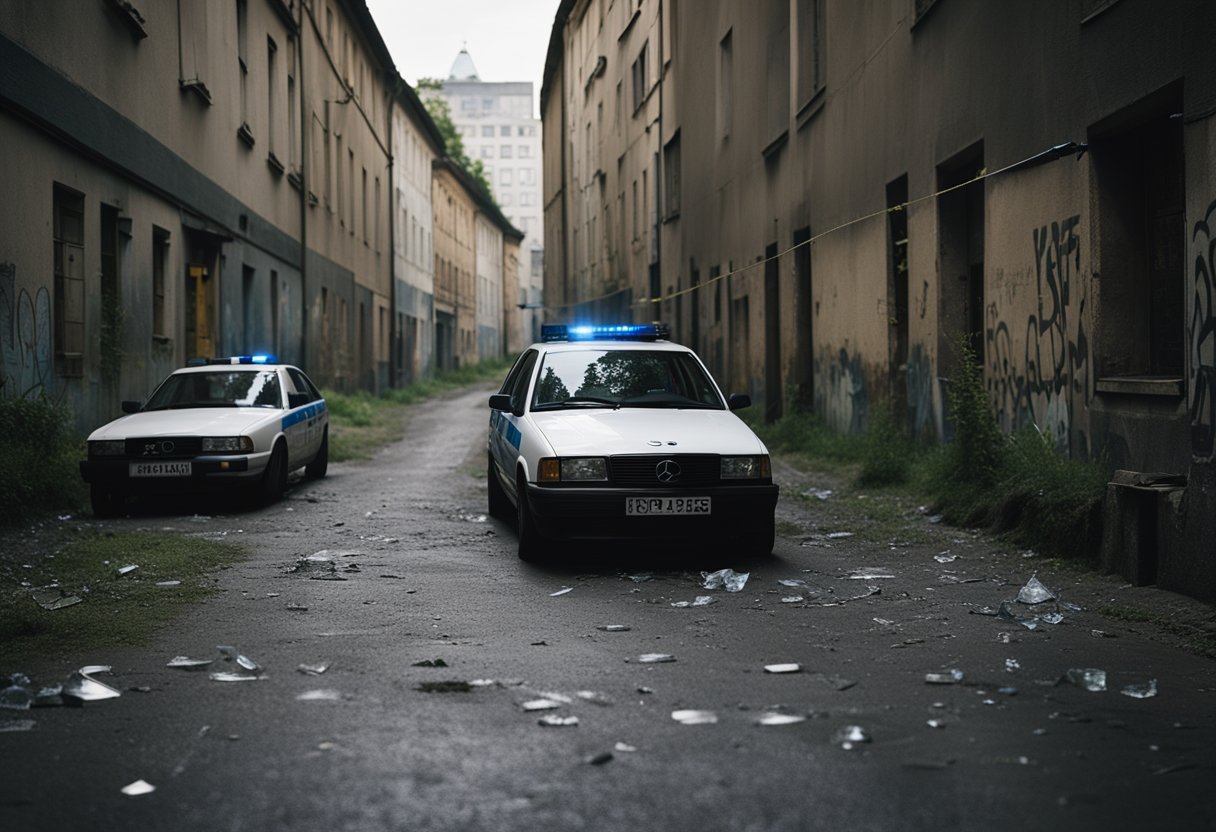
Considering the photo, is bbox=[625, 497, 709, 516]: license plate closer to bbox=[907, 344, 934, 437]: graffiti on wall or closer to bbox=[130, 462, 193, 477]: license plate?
bbox=[130, 462, 193, 477]: license plate

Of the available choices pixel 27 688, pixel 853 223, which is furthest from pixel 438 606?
pixel 853 223

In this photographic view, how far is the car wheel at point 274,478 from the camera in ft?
42.5

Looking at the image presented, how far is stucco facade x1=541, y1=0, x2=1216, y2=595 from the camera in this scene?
27.9ft

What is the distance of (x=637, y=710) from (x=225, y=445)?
8.21 metres

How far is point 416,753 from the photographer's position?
4480 mm

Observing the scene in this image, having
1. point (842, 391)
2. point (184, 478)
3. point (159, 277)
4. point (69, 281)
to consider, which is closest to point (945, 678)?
point (184, 478)

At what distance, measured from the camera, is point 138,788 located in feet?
13.6

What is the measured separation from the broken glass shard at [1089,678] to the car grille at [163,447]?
870 centimetres

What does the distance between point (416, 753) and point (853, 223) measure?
12770mm

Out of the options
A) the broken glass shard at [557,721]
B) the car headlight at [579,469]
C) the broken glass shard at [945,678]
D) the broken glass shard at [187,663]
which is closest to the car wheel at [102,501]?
the car headlight at [579,469]

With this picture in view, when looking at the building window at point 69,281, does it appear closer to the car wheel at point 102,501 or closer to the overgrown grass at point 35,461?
the overgrown grass at point 35,461

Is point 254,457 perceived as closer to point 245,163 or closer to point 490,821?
point 490,821

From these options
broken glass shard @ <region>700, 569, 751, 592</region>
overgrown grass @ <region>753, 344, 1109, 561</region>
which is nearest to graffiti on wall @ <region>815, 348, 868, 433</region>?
overgrown grass @ <region>753, 344, 1109, 561</region>

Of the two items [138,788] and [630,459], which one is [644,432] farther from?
[138,788]
